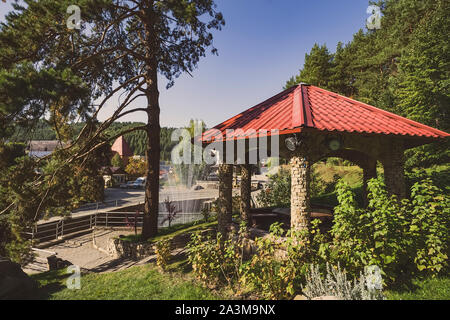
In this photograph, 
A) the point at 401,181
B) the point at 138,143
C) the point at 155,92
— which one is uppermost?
the point at 138,143

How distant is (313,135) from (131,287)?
21.6 feet

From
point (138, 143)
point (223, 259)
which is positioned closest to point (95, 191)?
point (223, 259)

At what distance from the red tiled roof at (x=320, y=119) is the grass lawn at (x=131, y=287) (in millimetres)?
4236

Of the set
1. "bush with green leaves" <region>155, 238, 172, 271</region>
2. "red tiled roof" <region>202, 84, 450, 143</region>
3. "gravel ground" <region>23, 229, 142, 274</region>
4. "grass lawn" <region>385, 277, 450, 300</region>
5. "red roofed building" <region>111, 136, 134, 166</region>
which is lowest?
"gravel ground" <region>23, 229, 142, 274</region>

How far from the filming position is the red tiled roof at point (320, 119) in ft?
18.6

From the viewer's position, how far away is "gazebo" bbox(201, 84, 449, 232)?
5734mm

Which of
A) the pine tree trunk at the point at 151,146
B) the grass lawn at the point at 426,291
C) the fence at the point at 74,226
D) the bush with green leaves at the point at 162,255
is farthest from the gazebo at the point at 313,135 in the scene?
the fence at the point at 74,226

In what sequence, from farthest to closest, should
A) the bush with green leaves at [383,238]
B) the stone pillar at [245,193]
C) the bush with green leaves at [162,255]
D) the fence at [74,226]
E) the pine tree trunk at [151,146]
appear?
the fence at [74,226]
the stone pillar at [245,193]
the pine tree trunk at [151,146]
the bush with green leaves at [162,255]
the bush with green leaves at [383,238]

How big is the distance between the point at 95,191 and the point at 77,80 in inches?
253

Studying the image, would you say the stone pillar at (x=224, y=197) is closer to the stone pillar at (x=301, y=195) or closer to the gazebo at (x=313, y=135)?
the gazebo at (x=313, y=135)

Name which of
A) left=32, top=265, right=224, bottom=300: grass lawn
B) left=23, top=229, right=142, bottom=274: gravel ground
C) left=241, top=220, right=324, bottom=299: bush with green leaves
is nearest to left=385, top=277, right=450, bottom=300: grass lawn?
left=241, top=220, right=324, bottom=299: bush with green leaves

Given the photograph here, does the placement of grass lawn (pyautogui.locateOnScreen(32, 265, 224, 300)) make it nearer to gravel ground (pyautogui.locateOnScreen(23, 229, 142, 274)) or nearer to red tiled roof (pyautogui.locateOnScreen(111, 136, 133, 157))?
gravel ground (pyautogui.locateOnScreen(23, 229, 142, 274))
